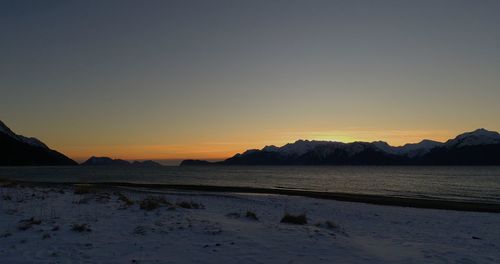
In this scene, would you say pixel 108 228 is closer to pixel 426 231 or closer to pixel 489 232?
pixel 426 231

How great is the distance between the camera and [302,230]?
45.4 ft

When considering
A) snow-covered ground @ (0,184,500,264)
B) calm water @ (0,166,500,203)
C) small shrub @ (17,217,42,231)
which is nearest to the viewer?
snow-covered ground @ (0,184,500,264)

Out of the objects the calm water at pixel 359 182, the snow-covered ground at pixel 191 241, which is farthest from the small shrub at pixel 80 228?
the calm water at pixel 359 182

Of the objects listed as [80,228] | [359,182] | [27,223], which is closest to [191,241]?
[80,228]

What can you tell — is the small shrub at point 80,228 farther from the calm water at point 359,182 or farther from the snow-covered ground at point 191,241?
the calm water at point 359,182

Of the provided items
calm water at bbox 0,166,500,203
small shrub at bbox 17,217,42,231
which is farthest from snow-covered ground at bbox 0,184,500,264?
calm water at bbox 0,166,500,203

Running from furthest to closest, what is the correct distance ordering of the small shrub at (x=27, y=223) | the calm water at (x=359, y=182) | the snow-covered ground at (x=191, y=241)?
1. the calm water at (x=359, y=182)
2. the small shrub at (x=27, y=223)
3. the snow-covered ground at (x=191, y=241)

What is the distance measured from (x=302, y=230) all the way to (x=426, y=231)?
7912mm

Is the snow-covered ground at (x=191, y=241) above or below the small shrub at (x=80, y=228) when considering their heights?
below

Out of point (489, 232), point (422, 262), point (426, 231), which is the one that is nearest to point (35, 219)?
point (422, 262)

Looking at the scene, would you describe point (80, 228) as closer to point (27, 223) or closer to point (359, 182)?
point (27, 223)

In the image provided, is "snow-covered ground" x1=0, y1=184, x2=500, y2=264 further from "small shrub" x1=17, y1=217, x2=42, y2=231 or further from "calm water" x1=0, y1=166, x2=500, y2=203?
"calm water" x1=0, y1=166, x2=500, y2=203

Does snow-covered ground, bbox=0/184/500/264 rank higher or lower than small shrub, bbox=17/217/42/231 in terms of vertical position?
lower

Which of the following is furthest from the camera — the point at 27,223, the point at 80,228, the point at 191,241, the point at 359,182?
the point at 359,182
